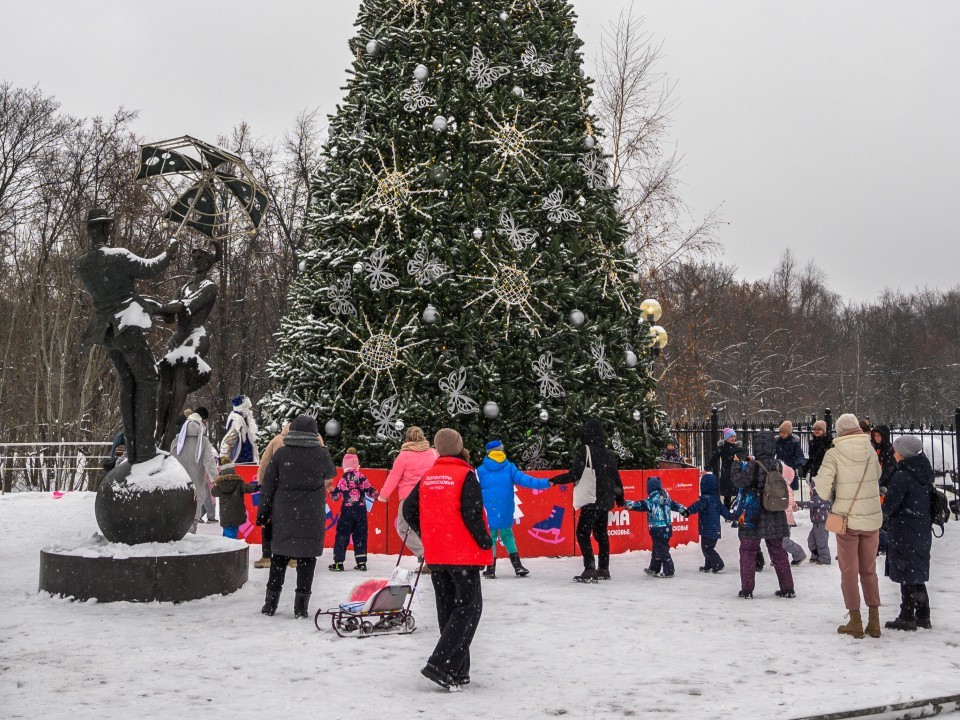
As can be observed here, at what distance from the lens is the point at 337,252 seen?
1356 cm

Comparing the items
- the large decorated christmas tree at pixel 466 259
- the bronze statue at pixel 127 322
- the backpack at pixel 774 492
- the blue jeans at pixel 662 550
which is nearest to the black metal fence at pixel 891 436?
the blue jeans at pixel 662 550

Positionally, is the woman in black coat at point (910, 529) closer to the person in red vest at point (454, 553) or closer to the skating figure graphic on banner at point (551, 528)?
the person in red vest at point (454, 553)

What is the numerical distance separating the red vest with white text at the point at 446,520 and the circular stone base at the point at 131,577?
367 centimetres

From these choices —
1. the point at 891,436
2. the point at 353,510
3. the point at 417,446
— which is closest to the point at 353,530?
the point at 353,510

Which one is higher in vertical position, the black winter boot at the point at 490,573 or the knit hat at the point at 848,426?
the knit hat at the point at 848,426

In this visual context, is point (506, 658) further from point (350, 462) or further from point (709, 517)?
point (709, 517)

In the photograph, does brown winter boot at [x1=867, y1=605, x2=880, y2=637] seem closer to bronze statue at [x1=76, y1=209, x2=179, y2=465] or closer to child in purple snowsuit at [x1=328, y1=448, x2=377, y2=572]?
child in purple snowsuit at [x1=328, y1=448, x2=377, y2=572]

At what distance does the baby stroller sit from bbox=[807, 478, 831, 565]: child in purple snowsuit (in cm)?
634

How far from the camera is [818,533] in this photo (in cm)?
1243

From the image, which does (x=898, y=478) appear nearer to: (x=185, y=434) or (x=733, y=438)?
(x=733, y=438)

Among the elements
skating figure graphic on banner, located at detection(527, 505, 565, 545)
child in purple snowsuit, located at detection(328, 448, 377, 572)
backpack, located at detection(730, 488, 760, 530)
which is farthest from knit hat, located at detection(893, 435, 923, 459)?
child in purple snowsuit, located at detection(328, 448, 377, 572)

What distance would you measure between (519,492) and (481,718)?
6.86 meters

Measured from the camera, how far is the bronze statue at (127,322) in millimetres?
9812

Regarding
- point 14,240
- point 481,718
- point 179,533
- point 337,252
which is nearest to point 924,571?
point 481,718
